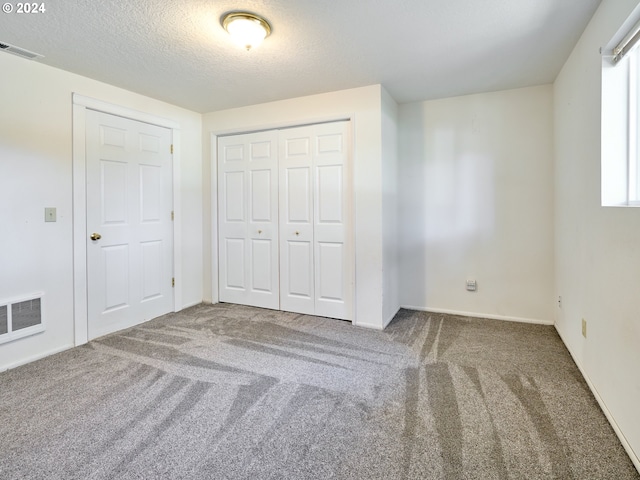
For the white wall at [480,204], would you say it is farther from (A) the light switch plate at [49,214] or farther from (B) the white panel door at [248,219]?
(A) the light switch plate at [49,214]

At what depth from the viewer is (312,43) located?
2314mm

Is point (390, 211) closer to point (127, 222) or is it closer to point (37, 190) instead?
point (127, 222)

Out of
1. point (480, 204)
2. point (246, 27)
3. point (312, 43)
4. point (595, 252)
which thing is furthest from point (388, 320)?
point (246, 27)

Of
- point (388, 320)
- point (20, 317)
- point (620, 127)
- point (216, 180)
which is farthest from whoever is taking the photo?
point (216, 180)

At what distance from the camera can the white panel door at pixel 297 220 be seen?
11.4 feet

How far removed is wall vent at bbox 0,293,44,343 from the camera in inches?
93.7

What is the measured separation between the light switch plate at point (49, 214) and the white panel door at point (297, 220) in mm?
1970

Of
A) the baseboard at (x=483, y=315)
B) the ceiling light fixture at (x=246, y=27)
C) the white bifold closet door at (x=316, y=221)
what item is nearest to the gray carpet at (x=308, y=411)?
the baseboard at (x=483, y=315)

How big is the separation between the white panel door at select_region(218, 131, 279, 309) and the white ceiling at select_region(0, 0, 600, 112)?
2.37 ft

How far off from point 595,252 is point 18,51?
402 cm

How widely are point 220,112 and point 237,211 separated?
1163mm

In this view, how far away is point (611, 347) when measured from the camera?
175 cm

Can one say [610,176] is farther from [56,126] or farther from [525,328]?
[56,126]

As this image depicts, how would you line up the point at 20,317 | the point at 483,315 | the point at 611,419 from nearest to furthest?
Answer: the point at 611,419 < the point at 20,317 < the point at 483,315
